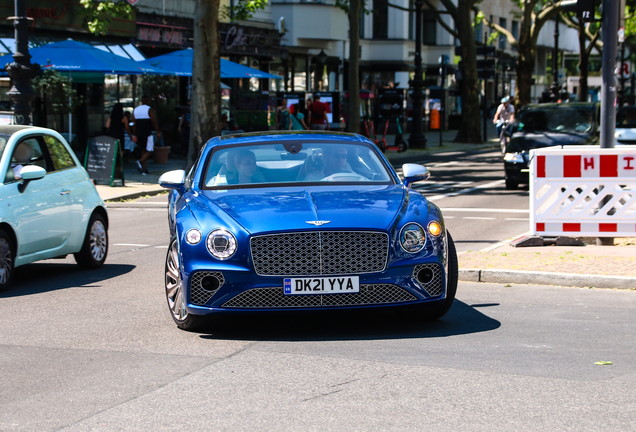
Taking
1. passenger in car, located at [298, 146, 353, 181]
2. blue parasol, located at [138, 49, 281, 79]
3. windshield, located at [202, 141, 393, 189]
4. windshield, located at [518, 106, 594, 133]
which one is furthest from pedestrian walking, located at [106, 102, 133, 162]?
passenger in car, located at [298, 146, 353, 181]

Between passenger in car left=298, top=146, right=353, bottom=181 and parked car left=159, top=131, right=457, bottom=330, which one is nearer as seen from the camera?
parked car left=159, top=131, right=457, bottom=330

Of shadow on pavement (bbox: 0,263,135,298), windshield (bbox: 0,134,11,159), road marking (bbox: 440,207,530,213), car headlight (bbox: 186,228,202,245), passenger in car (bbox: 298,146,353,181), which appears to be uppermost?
windshield (bbox: 0,134,11,159)

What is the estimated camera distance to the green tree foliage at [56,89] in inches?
910

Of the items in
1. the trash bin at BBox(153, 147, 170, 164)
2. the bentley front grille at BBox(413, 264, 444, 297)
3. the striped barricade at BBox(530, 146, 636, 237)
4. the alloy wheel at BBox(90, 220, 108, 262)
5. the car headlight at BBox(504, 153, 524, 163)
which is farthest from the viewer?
the trash bin at BBox(153, 147, 170, 164)

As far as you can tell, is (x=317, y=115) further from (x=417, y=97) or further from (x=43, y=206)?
(x=43, y=206)

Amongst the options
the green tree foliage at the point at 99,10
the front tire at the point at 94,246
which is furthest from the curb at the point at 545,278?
the green tree foliage at the point at 99,10

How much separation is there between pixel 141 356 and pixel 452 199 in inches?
503

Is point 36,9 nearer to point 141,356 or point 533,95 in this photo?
point 141,356

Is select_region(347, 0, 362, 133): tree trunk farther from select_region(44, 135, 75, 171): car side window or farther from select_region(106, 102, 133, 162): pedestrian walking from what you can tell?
select_region(44, 135, 75, 171): car side window

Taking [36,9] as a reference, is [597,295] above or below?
below

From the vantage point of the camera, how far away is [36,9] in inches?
1062

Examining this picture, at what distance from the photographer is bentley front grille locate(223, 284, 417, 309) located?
6.64m

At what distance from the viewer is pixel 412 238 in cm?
682

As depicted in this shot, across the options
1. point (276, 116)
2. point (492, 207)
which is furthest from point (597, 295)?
point (276, 116)
